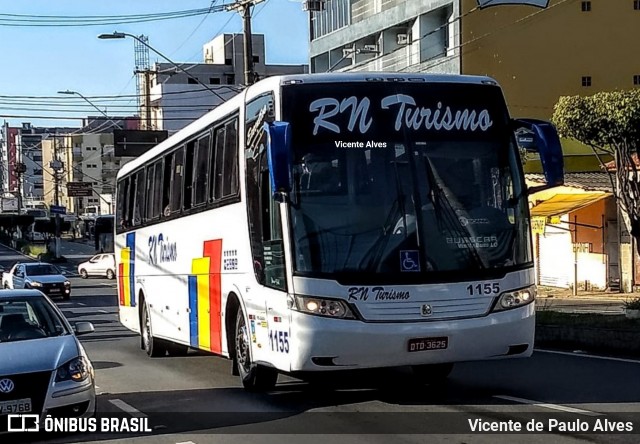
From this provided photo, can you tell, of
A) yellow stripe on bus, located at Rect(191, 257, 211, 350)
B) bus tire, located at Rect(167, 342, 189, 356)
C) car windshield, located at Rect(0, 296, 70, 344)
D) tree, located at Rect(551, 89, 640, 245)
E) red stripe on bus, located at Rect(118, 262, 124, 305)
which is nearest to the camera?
car windshield, located at Rect(0, 296, 70, 344)

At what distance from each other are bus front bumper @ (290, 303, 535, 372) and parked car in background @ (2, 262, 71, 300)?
2903 centimetres

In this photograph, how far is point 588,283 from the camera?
30859 mm

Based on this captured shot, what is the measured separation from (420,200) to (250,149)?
7.34ft

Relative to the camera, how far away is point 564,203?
28391mm

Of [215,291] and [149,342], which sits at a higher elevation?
[215,291]

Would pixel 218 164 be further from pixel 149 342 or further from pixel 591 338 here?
pixel 591 338

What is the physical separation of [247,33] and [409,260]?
19.9 metres

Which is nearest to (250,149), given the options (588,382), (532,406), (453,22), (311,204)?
(311,204)

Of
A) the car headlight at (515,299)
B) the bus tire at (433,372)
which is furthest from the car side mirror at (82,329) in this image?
the car headlight at (515,299)

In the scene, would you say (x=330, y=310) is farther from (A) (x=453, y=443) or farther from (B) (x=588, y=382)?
(B) (x=588, y=382)

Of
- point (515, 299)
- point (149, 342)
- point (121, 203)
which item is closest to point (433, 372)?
point (515, 299)

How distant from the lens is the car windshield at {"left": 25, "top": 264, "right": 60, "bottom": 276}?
129 ft

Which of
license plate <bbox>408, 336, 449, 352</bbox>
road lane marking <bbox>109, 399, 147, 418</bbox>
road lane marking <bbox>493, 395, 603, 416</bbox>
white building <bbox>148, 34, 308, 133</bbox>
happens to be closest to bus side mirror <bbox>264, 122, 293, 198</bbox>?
license plate <bbox>408, 336, 449, 352</bbox>

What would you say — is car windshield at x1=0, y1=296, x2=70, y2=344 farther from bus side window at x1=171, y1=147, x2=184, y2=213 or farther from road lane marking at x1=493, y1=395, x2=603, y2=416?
road lane marking at x1=493, y1=395, x2=603, y2=416
